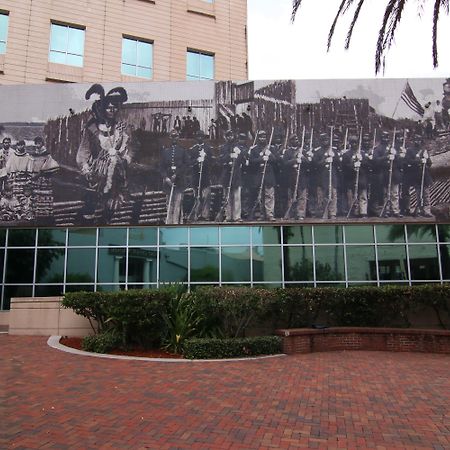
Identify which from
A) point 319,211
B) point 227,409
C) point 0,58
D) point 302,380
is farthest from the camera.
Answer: point 0,58

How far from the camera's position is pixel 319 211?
17.9m

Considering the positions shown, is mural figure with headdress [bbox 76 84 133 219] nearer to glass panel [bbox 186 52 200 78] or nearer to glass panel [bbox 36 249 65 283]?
glass panel [bbox 36 249 65 283]

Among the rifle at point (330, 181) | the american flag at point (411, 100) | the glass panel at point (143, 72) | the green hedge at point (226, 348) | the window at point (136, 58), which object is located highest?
the window at point (136, 58)

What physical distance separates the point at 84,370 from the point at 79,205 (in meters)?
10.6

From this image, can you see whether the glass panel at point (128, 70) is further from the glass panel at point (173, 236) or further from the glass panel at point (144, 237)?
the glass panel at point (173, 236)

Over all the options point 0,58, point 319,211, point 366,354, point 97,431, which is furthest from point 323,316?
point 0,58

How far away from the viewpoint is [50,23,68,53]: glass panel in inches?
1033

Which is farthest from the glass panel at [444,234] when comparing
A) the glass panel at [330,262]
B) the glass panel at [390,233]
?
the glass panel at [330,262]

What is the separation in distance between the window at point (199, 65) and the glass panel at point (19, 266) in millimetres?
15300

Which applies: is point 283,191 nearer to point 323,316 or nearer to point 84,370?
point 323,316

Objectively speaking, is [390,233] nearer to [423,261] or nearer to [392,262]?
[392,262]

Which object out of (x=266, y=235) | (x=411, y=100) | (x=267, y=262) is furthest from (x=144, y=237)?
(x=411, y=100)

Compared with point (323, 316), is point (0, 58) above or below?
above

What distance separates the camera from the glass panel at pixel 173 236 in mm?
18250
